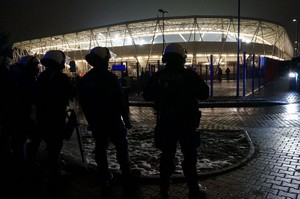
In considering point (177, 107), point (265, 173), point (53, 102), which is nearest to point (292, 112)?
point (265, 173)

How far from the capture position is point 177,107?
3.36 metres

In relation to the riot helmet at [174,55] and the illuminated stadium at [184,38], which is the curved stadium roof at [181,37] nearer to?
the illuminated stadium at [184,38]

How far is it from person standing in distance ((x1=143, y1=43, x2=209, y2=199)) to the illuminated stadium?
48.2 m

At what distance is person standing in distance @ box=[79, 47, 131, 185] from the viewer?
3826 mm

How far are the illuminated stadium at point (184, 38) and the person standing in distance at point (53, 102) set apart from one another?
47586mm

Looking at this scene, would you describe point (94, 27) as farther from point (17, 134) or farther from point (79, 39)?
point (17, 134)

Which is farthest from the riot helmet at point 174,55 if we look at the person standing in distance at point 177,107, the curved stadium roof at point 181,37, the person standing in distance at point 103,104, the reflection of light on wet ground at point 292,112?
the curved stadium roof at point 181,37

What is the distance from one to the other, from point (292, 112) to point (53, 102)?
1004 centimetres

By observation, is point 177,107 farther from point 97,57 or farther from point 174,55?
point 97,57

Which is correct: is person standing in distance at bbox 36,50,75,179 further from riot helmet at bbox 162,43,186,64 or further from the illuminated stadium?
the illuminated stadium

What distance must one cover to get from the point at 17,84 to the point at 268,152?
4789 millimetres

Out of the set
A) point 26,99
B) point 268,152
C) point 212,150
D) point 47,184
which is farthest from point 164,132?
point 268,152

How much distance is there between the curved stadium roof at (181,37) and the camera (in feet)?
187

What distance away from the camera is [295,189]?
4004 millimetres
